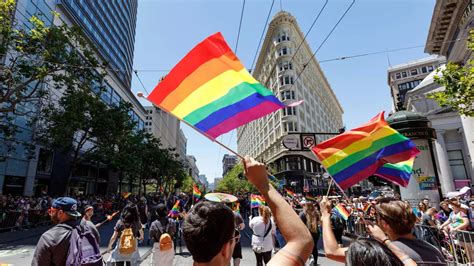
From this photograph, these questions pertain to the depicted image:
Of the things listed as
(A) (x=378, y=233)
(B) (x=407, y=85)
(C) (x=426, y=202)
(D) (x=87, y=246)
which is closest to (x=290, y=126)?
(C) (x=426, y=202)

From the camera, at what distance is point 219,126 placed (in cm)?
308

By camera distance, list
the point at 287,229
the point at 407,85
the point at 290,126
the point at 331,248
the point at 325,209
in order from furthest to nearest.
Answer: the point at 407,85, the point at 290,126, the point at 325,209, the point at 331,248, the point at 287,229

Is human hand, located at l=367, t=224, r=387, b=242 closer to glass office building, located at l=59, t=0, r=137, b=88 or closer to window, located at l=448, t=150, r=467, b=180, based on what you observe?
window, located at l=448, t=150, r=467, b=180

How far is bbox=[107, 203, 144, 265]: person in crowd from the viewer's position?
5387mm

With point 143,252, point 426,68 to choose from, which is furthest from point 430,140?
point 426,68

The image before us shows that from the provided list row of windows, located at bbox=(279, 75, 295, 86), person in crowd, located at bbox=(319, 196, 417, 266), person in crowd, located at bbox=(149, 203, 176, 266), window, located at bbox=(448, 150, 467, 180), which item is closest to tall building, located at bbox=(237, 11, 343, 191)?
row of windows, located at bbox=(279, 75, 295, 86)

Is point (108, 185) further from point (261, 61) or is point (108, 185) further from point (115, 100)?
point (261, 61)

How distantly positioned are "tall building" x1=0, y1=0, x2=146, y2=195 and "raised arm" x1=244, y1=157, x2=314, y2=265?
13.7m

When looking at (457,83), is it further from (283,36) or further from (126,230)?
(283,36)

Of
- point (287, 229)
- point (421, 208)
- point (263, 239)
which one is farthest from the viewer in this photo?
point (421, 208)

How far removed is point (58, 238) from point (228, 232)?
2717 millimetres

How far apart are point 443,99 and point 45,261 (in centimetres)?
1305

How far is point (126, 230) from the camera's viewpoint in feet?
18.5

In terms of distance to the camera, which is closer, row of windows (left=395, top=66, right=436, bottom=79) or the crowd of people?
the crowd of people
